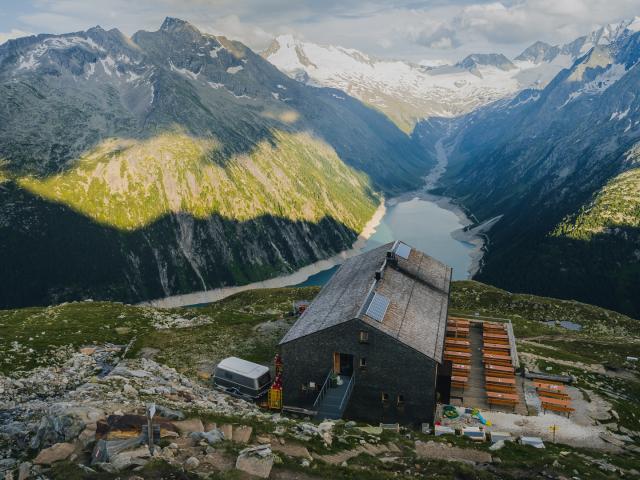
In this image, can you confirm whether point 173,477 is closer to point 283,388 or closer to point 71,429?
point 71,429

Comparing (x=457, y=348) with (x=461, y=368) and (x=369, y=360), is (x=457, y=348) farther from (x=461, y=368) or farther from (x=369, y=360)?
(x=369, y=360)

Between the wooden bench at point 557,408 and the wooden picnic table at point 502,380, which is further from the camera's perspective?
the wooden picnic table at point 502,380

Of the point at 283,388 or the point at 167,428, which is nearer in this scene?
the point at 167,428

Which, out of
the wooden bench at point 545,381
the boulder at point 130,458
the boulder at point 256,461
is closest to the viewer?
the boulder at point 130,458

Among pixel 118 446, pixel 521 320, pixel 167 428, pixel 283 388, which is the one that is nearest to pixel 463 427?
pixel 283 388

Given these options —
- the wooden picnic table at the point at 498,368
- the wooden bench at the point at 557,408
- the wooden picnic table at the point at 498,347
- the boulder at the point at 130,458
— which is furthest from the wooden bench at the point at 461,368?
the boulder at the point at 130,458

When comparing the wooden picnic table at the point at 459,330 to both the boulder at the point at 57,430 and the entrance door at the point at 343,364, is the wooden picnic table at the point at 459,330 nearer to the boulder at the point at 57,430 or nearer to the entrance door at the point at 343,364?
the entrance door at the point at 343,364

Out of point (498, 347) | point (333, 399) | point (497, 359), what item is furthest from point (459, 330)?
point (333, 399)
